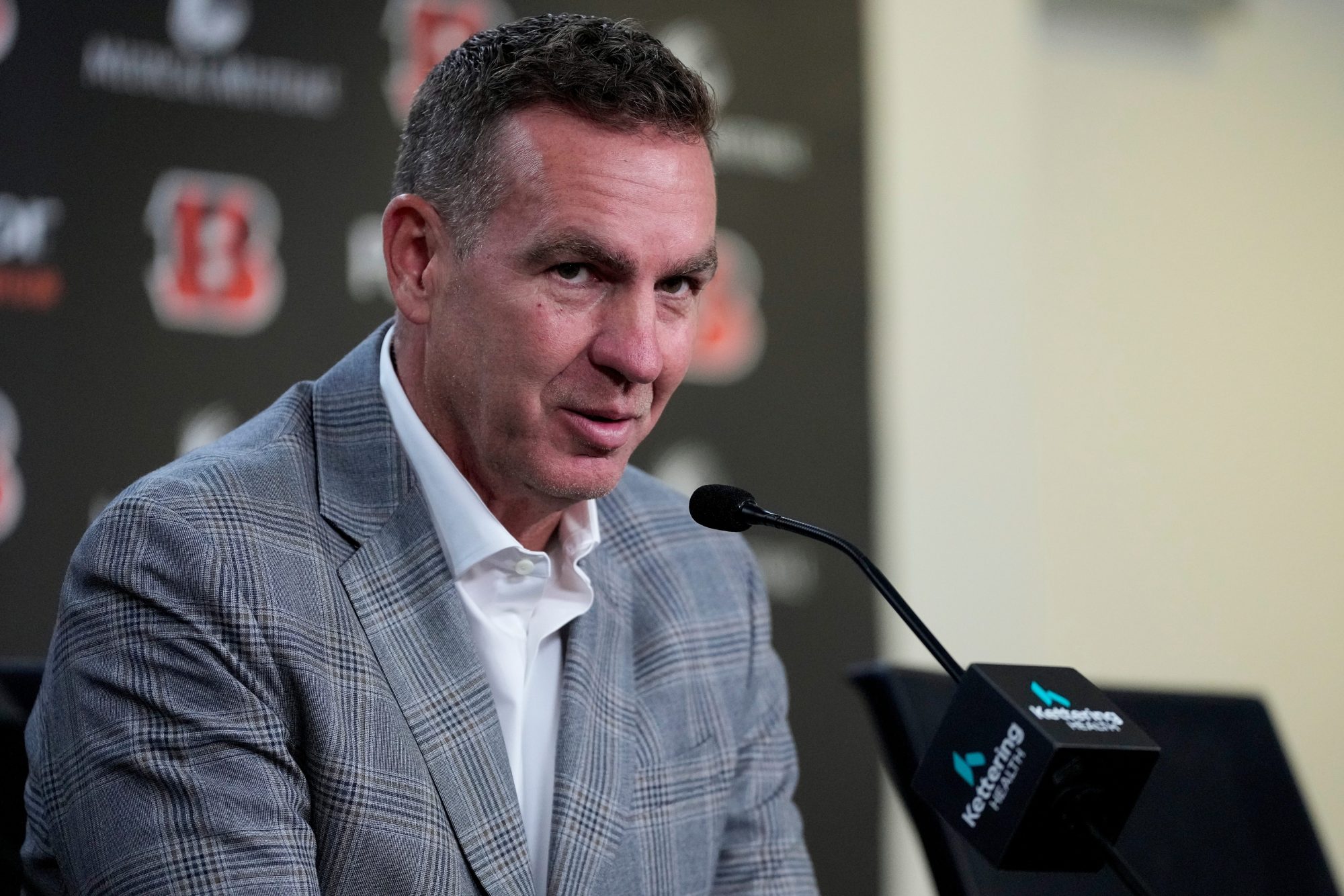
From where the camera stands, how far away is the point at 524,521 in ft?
4.90

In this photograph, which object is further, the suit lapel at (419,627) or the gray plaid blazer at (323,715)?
the suit lapel at (419,627)

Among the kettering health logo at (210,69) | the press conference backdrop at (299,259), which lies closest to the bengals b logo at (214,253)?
the press conference backdrop at (299,259)

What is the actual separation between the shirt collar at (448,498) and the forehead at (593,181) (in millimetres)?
223

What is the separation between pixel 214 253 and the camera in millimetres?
2469

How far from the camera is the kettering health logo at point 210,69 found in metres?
2.38

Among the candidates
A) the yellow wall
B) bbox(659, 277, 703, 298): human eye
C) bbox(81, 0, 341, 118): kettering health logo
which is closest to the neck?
bbox(659, 277, 703, 298): human eye

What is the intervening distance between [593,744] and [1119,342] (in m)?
2.67

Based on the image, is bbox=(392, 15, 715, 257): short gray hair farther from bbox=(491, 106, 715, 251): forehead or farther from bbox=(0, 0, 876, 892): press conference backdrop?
bbox=(0, 0, 876, 892): press conference backdrop

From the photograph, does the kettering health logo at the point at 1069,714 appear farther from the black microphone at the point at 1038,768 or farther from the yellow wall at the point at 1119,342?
the yellow wall at the point at 1119,342

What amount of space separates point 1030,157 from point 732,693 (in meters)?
2.28

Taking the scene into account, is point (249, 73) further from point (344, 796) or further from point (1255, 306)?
point (1255, 306)

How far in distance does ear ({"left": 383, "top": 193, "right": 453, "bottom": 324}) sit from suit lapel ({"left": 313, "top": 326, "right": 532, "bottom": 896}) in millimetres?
105

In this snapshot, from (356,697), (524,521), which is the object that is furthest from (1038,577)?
(356,697)

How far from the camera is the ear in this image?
1459mm
